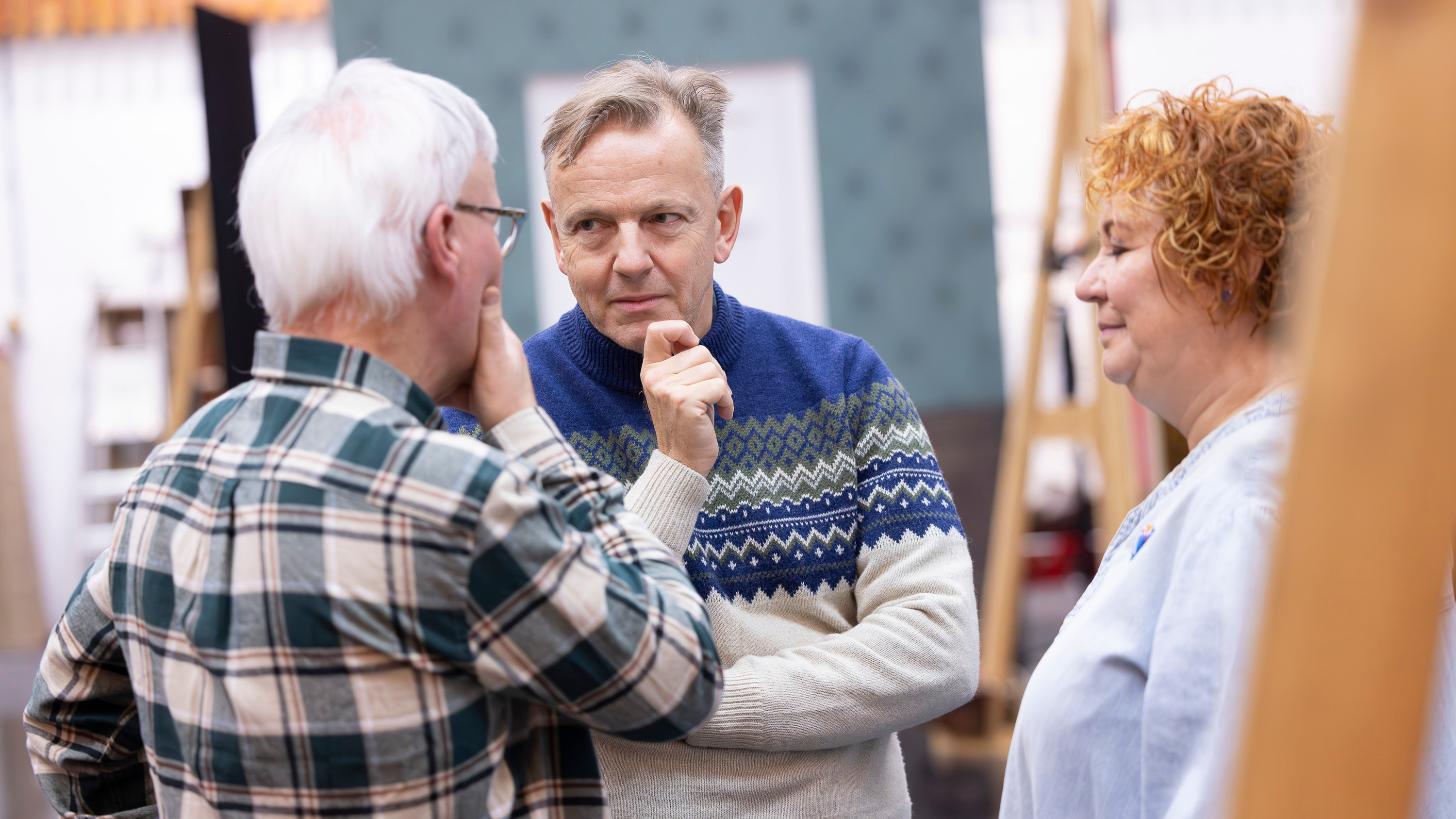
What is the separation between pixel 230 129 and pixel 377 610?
1.17m

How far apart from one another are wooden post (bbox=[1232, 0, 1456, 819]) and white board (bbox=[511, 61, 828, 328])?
15.6 feet

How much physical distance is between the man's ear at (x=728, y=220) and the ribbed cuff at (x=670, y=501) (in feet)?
1.27

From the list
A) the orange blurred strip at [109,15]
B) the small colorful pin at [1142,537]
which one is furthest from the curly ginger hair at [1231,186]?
the orange blurred strip at [109,15]

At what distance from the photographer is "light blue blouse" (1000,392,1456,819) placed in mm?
894

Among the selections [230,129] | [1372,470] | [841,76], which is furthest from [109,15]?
[1372,470]

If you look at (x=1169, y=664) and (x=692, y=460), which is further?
(x=692, y=460)

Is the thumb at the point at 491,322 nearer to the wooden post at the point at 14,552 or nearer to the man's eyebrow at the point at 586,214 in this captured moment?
the man's eyebrow at the point at 586,214

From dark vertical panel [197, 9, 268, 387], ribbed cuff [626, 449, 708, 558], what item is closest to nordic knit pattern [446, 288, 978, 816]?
ribbed cuff [626, 449, 708, 558]

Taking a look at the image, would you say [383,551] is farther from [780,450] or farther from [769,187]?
[769,187]

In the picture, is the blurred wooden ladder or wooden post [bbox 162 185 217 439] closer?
the blurred wooden ladder

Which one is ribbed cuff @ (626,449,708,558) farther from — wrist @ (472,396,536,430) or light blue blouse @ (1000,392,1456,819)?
light blue blouse @ (1000,392,1456,819)

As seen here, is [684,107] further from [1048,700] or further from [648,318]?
[1048,700]

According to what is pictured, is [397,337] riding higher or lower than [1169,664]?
higher

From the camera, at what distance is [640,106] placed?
1.24 metres
